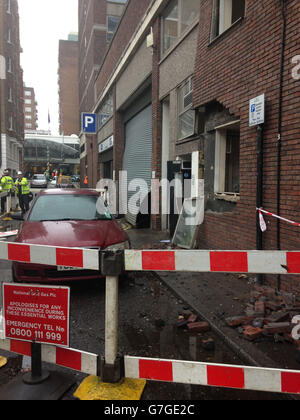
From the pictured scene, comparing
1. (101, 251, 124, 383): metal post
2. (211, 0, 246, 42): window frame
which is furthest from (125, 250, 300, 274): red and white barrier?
(211, 0, 246, 42): window frame

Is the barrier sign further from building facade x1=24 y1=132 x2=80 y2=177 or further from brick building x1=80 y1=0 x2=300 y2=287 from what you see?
building facade x1=24 y1=132 x2=80 y2=177

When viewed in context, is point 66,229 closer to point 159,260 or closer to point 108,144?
point 159,260

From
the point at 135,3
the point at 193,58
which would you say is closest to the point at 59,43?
the point at 135,3

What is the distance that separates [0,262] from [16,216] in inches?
48.5

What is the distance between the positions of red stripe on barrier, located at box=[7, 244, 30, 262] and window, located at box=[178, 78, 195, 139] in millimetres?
6649

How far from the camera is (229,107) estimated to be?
6547 millimetres

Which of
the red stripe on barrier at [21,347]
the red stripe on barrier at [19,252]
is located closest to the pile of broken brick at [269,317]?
the red stripe on barrier at [21,347]

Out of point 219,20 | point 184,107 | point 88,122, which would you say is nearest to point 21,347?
point 219,20

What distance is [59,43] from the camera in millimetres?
86438

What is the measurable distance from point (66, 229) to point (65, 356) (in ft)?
9.80

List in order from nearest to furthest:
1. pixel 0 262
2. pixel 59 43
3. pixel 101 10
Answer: pixel 0 262, pixel 101 10, pixel 59 43

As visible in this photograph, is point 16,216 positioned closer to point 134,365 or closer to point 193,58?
point 134,365

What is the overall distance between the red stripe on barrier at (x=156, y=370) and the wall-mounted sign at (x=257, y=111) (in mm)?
4136
